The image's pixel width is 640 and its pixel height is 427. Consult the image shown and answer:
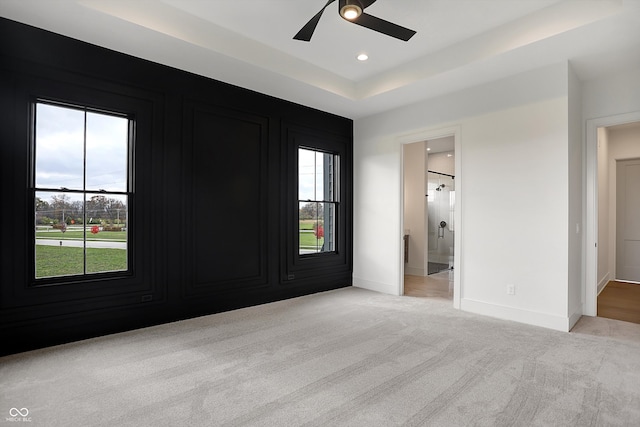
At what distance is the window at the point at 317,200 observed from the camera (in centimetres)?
516

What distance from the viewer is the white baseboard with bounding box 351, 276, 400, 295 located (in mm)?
5179

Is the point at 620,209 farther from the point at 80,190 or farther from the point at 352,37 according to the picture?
the point at 80,190

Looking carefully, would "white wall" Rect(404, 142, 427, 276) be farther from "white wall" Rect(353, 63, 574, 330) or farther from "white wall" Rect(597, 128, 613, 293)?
"white wall" Rect(597, 128, 613, 293)

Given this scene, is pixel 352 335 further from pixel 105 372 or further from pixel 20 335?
pixel 20 335

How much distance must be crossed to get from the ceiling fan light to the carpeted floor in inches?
108

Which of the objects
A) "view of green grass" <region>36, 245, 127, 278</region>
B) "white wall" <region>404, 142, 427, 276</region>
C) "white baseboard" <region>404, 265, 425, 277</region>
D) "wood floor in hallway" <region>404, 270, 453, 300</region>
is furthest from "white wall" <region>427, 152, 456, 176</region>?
"view of green grass" <region>36, 245, 127, 278</region>

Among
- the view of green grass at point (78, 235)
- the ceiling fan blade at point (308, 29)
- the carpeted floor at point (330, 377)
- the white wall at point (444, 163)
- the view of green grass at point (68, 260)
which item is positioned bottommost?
the carpeted floor at point (330, 377)

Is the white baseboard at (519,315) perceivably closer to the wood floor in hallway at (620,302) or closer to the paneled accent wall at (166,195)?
the wood floor in hallway at (620,302)

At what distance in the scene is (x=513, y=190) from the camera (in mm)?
3906

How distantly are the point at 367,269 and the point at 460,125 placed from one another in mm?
2585

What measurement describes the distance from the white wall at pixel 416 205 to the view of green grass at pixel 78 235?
5.25m

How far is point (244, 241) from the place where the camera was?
173 inches

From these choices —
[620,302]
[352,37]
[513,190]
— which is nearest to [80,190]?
[352,37]

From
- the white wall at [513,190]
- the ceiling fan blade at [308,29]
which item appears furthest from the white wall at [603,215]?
the ceiling fan blade at [308,29]
